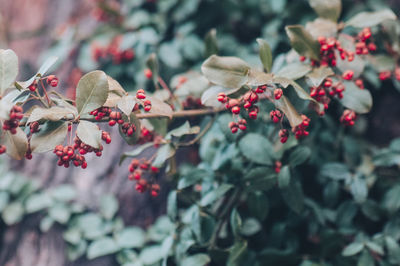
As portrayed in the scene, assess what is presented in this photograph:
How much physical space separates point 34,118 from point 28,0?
2145 mm

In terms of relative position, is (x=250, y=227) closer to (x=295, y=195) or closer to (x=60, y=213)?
(x=295, y=195)

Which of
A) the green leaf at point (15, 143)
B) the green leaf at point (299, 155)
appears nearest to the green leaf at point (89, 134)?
the green leaf at point (15, 143)

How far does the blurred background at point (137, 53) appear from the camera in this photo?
1773 mm

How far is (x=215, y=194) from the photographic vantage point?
1286 mm

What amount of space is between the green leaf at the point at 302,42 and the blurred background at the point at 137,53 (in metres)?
0.54

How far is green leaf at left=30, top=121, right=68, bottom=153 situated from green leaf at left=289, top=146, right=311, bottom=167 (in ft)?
2.61

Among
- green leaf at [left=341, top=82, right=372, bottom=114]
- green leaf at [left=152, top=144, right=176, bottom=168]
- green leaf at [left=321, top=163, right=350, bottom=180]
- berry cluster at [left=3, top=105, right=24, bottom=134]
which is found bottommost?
green leaf at [left=321, top=163, right=350, bottom=180]

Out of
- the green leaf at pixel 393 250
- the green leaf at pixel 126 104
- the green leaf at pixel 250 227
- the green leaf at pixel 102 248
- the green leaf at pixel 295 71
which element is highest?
the green leaf at pixel 126 104

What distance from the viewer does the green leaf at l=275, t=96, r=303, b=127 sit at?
987 mm

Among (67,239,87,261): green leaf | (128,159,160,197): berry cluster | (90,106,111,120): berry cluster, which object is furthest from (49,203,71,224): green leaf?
(90,106,111,120): berry cluster

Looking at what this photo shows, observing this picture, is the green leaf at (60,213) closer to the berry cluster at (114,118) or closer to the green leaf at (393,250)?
the berry cluster at (114,118)

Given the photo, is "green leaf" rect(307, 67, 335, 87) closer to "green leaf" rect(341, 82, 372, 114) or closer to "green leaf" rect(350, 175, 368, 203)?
"green leaf" rect(341, 82, 372, 114)

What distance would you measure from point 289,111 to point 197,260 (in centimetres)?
67

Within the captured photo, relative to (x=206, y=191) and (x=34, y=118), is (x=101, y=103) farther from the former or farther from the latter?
(x=206, y=191)
